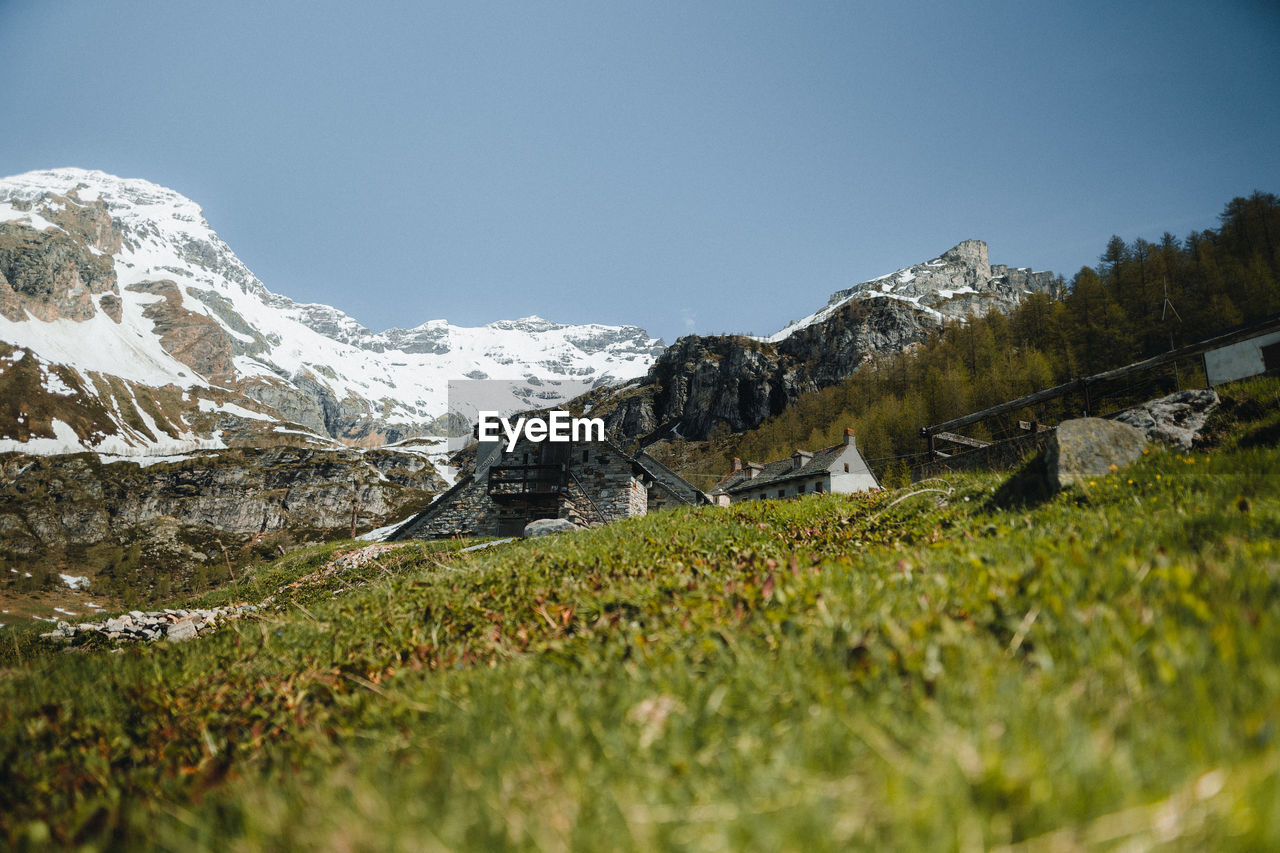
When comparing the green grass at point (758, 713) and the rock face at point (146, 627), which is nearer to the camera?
the green grass at point (758, 713)

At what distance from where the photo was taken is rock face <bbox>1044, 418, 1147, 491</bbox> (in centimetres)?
652

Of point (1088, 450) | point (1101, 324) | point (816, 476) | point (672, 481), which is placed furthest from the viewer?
point (1101, 324)

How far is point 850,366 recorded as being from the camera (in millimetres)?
147375

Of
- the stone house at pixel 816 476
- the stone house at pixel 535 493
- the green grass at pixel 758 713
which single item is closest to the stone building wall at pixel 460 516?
the stone house at pixel 535 493

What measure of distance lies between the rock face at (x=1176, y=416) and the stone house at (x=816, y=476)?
33.3m

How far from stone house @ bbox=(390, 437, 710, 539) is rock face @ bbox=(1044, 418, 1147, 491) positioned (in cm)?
2574

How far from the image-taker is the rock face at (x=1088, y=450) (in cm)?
652

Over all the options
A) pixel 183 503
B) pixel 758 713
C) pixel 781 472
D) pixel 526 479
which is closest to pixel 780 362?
pixel 781 472

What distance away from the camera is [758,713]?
2291 mm

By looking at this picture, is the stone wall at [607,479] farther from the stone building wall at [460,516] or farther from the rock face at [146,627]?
the rock face at [146,627]

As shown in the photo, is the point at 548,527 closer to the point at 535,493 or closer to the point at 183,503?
the point at 535,493

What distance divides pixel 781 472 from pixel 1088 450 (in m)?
50.3

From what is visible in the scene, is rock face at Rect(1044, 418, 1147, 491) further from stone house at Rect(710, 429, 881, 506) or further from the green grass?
stone house at Rect(710, 429, 881, 506)

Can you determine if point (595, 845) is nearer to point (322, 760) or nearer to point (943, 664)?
point (943, 664)
